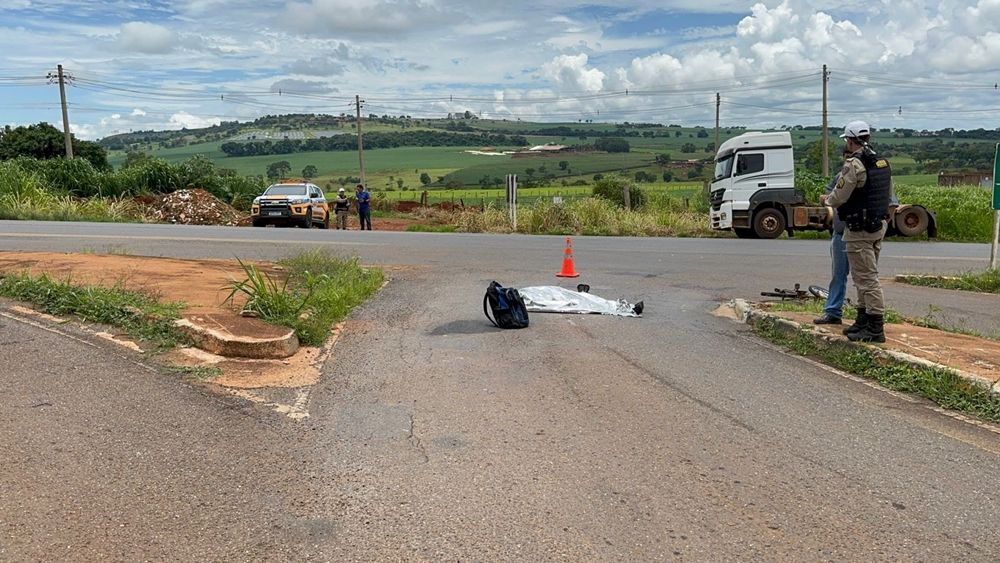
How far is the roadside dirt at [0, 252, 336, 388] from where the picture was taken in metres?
6.41

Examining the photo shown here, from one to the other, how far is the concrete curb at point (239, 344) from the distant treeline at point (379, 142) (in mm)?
82586

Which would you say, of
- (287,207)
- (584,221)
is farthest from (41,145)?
(584,221)

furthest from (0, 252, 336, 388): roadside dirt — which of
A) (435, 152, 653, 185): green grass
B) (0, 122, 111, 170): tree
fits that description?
(0, 122, 111, 170): tree

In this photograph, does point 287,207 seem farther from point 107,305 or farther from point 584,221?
point 107,305

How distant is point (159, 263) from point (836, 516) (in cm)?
1072

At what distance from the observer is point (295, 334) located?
7.36 m

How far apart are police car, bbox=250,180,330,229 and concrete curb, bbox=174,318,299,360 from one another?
21515 millimetres

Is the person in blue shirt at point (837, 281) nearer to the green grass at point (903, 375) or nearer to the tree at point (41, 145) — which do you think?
the green grass at point (903, 375)

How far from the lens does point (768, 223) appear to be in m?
23.3

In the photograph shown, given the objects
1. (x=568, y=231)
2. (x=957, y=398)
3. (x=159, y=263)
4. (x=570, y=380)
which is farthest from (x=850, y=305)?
(x=568, y=231)

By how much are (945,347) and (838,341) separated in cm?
91

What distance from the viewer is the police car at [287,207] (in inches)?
1099

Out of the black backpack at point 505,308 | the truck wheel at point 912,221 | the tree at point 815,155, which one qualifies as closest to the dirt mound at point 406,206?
the tree at point 815,155

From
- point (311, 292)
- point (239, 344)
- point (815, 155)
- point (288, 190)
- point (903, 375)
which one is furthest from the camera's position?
point (815, 155)
